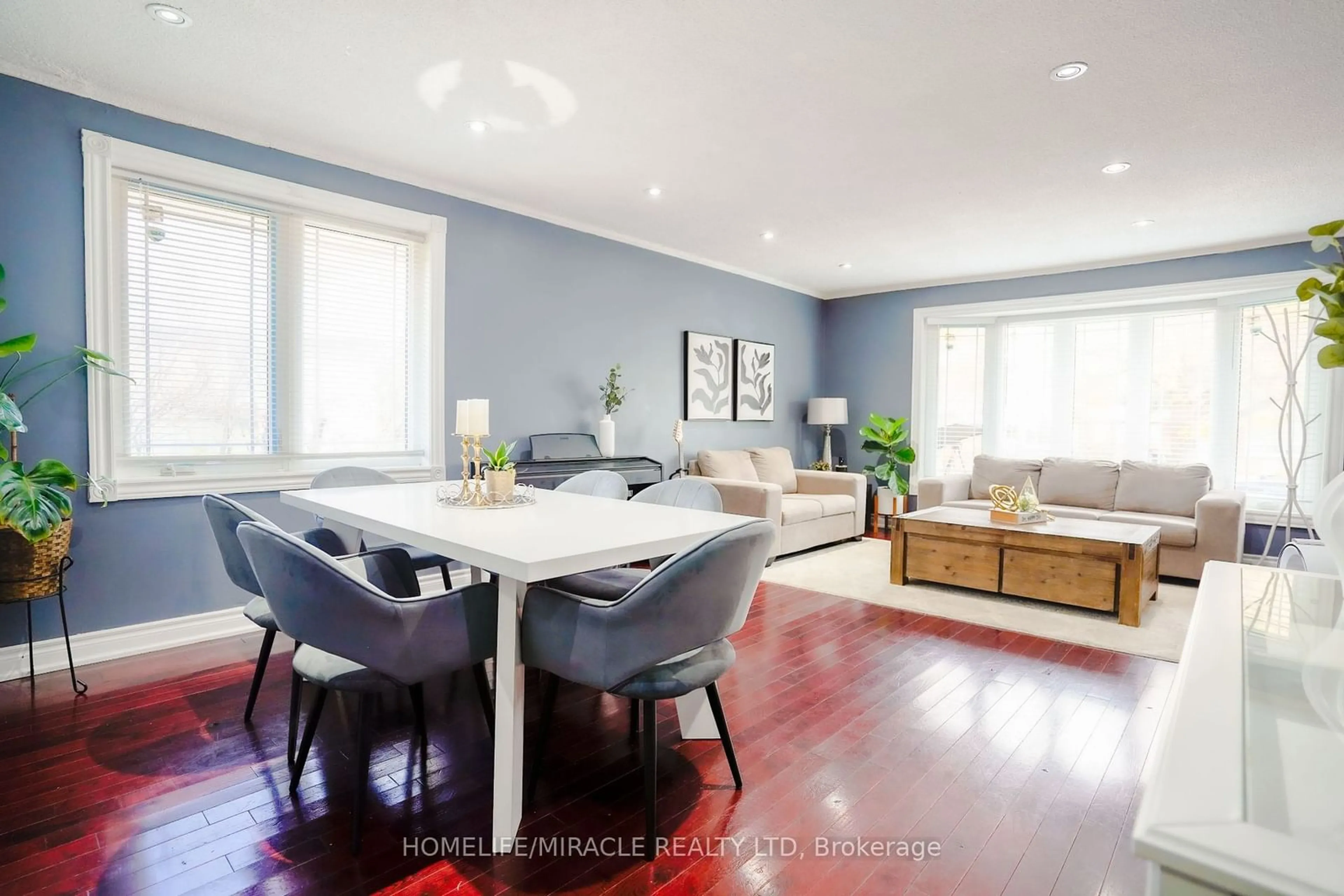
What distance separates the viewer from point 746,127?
3174mm

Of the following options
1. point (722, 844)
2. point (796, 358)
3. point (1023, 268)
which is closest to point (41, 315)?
point (722, 844)

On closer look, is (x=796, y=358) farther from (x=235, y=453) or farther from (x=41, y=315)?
(x=41, y=315)

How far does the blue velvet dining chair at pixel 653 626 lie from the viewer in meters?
1.54

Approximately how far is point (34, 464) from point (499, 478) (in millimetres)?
2073

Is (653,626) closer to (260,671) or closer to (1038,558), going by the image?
(260,671)

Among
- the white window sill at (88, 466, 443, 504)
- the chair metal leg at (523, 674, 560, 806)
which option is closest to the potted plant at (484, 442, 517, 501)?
the chair metal leg at (523, 674, 560, 806)

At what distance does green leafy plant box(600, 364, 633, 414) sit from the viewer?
16.5 ft

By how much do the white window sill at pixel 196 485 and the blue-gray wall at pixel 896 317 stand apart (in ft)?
16.6

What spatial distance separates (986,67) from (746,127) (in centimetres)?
102

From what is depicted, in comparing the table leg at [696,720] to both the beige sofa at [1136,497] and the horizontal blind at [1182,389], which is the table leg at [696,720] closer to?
the beige sofa at [1136,497]

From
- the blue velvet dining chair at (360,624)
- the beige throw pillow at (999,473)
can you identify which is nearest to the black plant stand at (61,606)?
the blue velvet dining chair at (360,624)

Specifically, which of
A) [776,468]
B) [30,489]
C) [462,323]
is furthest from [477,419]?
[776,468]

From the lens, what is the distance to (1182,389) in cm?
564

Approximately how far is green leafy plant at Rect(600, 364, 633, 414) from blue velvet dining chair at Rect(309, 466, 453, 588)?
2.05m
